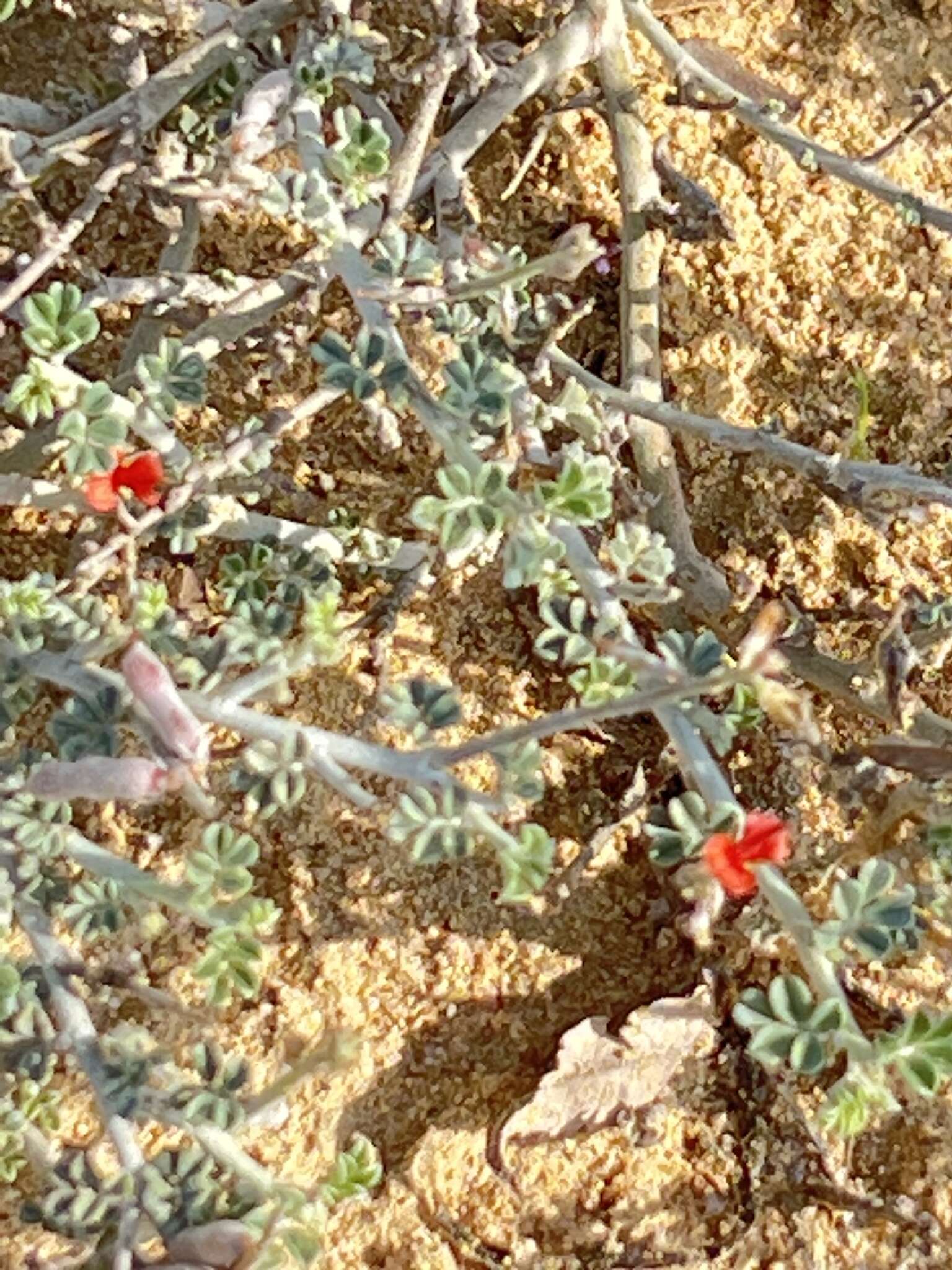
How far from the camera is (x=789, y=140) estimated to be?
5.42ft

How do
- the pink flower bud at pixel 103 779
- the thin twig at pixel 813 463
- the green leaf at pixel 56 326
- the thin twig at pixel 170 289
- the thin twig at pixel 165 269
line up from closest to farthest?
the pink flower bud at pixel 103 779, the green leaf at pixel 56 326, the thin twig at pixel 813 463, the thin twig at pixel 170 289, the thin twig at pixel 165 269

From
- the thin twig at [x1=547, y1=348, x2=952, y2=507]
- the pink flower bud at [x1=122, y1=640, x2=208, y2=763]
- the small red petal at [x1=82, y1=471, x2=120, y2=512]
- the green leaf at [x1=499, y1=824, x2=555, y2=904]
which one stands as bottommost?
the green leaf at [x1=499, y1=824, x2=555, y2=904]

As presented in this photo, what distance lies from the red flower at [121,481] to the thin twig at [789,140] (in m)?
0.78

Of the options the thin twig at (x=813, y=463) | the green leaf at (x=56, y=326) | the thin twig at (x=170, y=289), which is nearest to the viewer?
the green leaf at (x=56, y=326)

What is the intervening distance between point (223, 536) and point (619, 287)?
562 mm

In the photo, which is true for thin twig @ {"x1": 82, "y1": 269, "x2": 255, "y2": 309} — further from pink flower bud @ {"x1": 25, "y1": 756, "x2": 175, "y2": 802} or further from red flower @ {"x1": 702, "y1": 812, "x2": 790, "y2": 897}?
red flower @ {"x1": 702, "y1": 812, "x2": 790, "y2": 897}

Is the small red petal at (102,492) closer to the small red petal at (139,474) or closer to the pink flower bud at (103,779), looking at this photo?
the small red petal at (139,474)

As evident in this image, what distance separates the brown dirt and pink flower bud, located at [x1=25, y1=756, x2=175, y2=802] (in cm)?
59

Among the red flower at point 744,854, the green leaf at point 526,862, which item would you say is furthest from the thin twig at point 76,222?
the red flower at point 744,854

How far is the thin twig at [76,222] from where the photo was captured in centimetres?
139

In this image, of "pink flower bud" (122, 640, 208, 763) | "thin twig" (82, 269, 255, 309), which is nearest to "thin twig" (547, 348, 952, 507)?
"thin twig" (82, 269, 255, 309)

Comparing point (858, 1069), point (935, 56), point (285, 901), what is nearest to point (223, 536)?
point (285, 901)

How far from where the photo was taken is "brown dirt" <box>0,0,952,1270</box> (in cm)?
164

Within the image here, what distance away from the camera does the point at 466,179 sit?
183 centimetres
